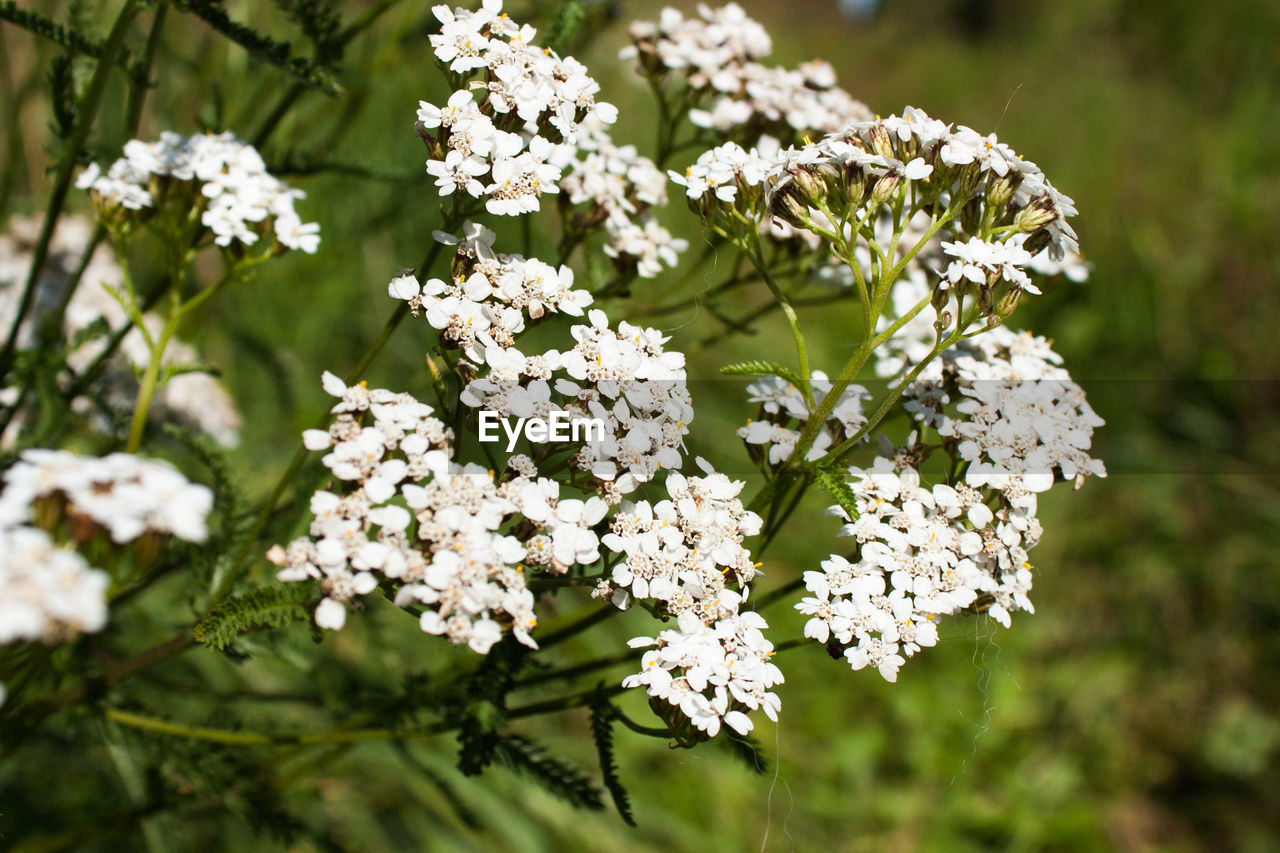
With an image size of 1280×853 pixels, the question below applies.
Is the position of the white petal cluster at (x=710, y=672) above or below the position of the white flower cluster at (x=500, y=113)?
below

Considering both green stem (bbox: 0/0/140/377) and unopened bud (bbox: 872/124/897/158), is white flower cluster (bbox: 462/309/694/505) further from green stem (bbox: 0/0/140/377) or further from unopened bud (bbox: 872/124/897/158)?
green stem (bbox: 0/0/140/377)

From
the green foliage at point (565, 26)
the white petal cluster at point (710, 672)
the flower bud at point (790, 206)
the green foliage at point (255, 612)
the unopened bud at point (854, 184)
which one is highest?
the green foliage at point (565, 26)

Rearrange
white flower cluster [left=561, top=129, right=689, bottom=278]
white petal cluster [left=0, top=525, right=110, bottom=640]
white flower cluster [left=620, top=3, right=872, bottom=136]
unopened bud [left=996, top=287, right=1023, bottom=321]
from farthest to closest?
white flower cluster [left=620, top=3, right=872, bottom=136], white flower cluster [left=561, top=129, right=689, bottom=278], unopened bud [left=996, top=287, right=1023, bottom=321], white petal cluster [left=0, top=525, right=110, bottom=640]

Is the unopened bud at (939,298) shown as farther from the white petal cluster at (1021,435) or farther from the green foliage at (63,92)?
the green foliage at (63,92)

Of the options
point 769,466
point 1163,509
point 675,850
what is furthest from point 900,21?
point 769,466

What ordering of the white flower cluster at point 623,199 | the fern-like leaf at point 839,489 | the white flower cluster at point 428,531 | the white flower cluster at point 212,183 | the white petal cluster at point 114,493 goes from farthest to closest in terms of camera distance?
1. the white flower cluster at point 623,199
2. the white flower cluster at point 212,183
3. the fern-like leaf at point 839,489
4. the white flower cluster at point 428,531
5. the white petal cluster at point 114,493

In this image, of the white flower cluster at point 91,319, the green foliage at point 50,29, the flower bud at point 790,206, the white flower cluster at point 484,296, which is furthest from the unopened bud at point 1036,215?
the white flower cluster at point 91,319

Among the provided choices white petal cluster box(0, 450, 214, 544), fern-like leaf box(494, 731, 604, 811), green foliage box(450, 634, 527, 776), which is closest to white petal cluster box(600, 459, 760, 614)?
green foliage box(450, 634, 527, 776)

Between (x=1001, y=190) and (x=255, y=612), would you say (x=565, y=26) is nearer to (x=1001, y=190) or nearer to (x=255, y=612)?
(x=1001, y=190)

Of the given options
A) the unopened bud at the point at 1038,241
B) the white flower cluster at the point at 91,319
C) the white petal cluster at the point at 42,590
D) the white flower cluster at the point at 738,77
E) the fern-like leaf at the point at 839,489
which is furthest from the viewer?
the white flower cluster at the point at 91,319

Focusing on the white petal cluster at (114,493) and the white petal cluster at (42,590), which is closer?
the white petal cluster at (42,590)
